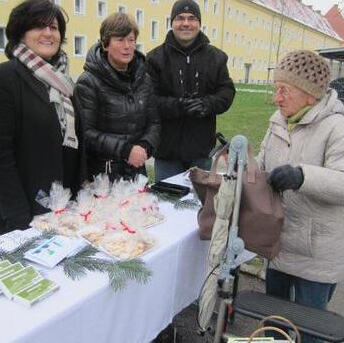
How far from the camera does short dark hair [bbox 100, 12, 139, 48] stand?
9.72 ft

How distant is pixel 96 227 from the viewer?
2.20 m

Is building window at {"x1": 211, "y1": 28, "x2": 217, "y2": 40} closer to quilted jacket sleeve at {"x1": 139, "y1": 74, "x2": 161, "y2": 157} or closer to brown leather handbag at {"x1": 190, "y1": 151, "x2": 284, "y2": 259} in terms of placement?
quilted jacket sleeve at {"x1": 139, "y1": 74, "x2": 161, "y2": 157}

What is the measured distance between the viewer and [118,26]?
2.96m

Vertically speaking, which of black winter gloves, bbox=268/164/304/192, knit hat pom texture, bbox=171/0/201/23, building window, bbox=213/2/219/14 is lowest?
black winter gloves, bbox=268/164/304/192

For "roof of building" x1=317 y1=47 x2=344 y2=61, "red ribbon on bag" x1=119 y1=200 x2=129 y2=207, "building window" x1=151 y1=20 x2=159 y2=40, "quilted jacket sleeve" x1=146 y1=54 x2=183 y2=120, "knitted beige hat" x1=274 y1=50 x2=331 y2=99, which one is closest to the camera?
"knitted beige hat" x1=274 y1=50 x2=331 y2=99

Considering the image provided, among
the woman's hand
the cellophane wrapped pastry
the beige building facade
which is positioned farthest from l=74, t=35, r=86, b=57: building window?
the cellophane wrapped pastry

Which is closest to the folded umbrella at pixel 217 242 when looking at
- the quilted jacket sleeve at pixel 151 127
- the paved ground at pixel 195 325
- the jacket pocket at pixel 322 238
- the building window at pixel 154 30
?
the jacket pocket at pixel 322 238

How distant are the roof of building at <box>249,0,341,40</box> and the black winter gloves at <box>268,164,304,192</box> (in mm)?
57556

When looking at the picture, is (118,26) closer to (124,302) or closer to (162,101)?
(162,101)

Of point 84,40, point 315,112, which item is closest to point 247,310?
point 315,112

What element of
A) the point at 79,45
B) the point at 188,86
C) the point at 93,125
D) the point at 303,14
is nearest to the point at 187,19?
the point at 188,86

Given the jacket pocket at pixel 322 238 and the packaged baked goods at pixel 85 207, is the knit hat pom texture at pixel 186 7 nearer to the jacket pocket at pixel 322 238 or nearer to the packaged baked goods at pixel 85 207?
the packaged baked goods at pixel 85 207

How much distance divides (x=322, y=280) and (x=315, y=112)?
813mm

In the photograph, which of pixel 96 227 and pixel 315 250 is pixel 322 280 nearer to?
pixel 315 250
